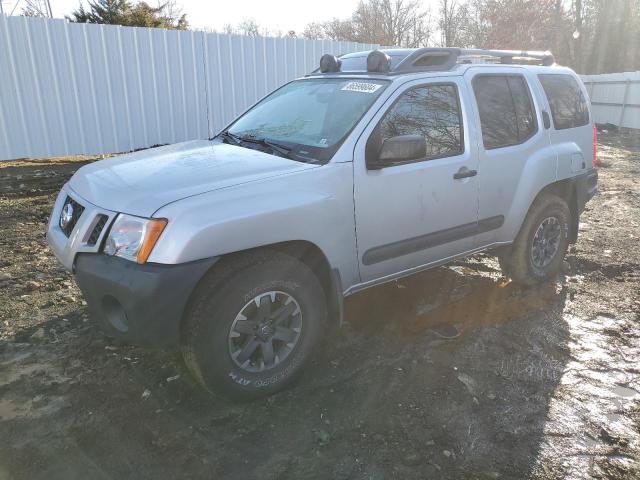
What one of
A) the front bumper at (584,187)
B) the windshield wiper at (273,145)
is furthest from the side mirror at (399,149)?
the front bumper at (584,187)

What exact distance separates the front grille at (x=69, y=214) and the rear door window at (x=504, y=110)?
2847mm

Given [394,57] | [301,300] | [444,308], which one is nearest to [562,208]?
[444,308]

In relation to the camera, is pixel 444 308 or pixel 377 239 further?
pixel 444 308

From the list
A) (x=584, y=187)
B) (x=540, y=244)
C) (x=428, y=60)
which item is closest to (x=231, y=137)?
(x=428, y=60)

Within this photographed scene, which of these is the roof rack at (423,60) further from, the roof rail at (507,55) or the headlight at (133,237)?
the headlight at (133,237)

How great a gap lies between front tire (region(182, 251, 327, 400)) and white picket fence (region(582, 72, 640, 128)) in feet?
63.2

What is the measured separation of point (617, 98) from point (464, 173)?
19037 millimetres

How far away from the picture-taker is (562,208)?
4.48 m

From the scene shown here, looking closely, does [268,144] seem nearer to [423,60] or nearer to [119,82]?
[423,60]

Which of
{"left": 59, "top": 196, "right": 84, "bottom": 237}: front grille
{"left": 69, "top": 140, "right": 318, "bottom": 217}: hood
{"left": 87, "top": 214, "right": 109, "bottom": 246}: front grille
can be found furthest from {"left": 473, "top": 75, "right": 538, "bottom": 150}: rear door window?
{"left": 59, "top": 196, "right": 84, "bottom": 237}: front grille

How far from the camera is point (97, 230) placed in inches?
105

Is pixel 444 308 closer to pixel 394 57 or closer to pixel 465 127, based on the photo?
pixel 465 127

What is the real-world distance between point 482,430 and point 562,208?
258cm

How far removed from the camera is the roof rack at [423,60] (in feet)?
11.6
